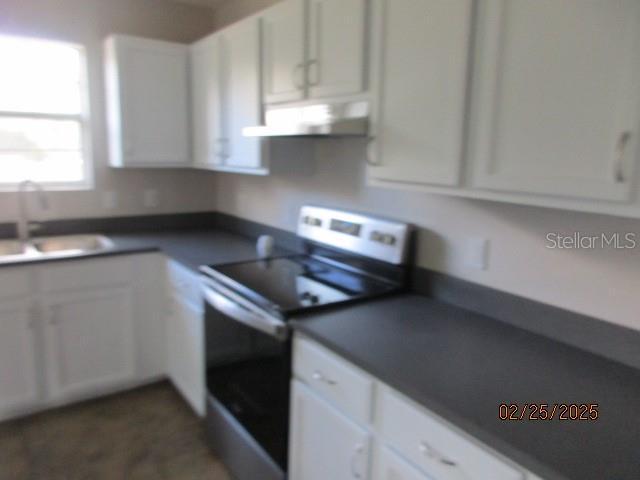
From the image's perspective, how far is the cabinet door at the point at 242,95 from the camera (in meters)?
2.38

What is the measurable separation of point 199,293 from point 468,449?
162 centimetres

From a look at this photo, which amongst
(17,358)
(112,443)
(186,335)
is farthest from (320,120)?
(17,358)

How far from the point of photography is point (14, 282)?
247cm

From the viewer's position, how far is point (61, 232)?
3.12 m

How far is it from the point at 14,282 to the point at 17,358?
41cm

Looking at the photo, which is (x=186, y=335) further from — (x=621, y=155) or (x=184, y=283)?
(x=621, y=155)

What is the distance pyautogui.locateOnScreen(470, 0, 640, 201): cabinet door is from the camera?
104 cm

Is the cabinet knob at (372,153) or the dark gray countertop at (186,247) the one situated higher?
the cabinet knob at (372,153)

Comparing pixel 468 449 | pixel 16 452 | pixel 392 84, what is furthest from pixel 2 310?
pixel 468 449

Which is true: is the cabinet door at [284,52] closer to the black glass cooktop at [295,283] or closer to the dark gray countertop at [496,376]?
the black glass cooktop at [295,283]

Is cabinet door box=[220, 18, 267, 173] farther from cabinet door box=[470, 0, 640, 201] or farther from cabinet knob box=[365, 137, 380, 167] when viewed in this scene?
cabinet door box=[470, 0, 640, 201]

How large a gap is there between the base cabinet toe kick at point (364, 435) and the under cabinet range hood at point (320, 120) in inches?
29.4

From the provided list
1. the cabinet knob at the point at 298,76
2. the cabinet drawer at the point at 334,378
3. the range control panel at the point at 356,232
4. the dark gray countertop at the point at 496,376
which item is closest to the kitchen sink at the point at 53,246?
the range control panel at the point at 356,232
